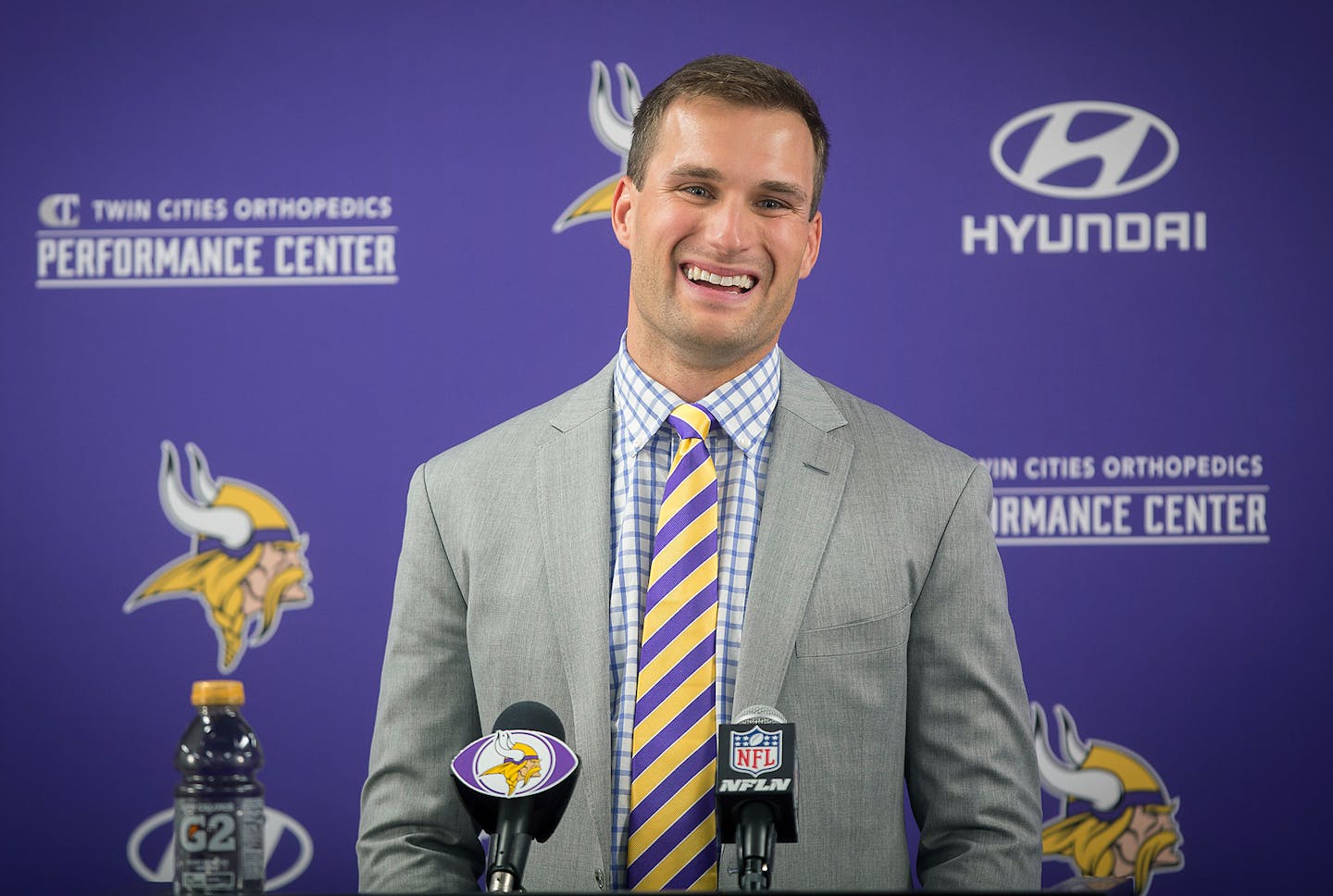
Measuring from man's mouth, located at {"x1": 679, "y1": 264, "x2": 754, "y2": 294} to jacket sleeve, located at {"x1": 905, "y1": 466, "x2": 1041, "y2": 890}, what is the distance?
413 mm

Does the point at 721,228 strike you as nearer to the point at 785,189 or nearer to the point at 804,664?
the point at 785,189

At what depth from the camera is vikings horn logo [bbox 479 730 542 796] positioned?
3.87 ft

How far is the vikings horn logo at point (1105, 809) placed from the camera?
2795 millimetres

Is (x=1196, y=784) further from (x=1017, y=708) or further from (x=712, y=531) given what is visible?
(x=712, y=531)

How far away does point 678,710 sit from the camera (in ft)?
5.67

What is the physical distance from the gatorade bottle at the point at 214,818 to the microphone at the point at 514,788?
0.23 m

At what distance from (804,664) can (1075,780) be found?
52.2 inches

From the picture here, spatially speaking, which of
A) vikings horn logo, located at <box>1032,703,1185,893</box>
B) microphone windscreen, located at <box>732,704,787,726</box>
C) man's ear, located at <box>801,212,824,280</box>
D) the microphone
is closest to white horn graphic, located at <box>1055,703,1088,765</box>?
vikings horn logo, located at <box>1032,703,1185,893</box>

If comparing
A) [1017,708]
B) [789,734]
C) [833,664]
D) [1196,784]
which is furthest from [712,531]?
[1196,784]

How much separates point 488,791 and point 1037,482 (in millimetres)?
1921

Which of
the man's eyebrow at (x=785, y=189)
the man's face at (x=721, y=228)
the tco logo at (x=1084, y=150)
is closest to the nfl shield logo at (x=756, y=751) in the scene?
the man's face at (x=721, y=228)

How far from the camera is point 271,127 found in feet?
9.69

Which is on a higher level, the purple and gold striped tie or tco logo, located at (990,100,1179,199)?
tco logo, located at (990,100,1179,199)

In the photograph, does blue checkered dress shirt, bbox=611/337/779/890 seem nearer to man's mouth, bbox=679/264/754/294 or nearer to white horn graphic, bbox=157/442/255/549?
man's mouth, bbox=679/264/754/294
